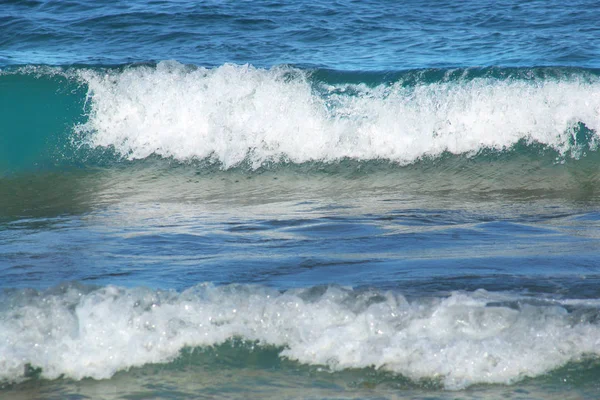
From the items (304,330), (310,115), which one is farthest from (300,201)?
(304,330)

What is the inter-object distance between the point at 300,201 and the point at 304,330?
122 inches

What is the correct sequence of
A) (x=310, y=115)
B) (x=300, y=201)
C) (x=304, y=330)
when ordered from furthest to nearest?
(x=310, y=115) → (x=300, y=201) → (x=304, y=330)

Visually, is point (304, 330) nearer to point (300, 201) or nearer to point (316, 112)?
point (300, 201)

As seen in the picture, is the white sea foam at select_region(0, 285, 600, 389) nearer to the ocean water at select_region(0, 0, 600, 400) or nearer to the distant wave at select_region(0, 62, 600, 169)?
the ocean water at select_region(0, 0, 600, 400)

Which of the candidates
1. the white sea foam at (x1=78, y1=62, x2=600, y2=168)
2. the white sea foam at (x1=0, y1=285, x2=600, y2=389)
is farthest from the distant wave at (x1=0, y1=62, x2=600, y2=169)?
the white sea foam at (x1=0, y1=285, x2=600, y2=389)

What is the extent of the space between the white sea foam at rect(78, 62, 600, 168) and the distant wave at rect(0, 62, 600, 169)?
0.4 inches

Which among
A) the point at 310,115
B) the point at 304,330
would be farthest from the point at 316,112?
the point at 304,330

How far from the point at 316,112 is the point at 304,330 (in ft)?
17.5

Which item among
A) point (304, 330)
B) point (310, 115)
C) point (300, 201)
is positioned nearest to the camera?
point (304, 330)

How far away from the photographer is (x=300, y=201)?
6086 millimetres

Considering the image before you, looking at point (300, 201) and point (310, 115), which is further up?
point (310, 115)

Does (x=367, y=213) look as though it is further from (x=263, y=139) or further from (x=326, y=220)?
(x=263, y=139)

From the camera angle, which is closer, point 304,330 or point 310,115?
point 304,330

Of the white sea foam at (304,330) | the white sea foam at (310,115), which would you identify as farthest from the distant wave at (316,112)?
the white sea foam at (304,330)
